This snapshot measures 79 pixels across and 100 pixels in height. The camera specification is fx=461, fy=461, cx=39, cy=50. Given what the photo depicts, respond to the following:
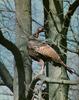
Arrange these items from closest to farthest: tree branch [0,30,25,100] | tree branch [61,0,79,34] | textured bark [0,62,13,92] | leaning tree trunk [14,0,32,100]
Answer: tree branch [0,30,25,100] → leaning tree trunk [14,0,32,100] → textured bark [0,62,13,92] → tree branch [61,0,79,34]

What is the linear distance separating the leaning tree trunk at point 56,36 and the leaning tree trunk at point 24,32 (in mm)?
765

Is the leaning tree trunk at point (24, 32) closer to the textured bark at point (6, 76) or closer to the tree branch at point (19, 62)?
the tree branch at point (19, 62)

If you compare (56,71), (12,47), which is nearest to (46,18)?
(56,71)

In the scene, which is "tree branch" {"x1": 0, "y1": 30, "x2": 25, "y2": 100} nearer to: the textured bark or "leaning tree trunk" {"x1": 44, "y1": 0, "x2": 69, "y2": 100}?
the textured bark

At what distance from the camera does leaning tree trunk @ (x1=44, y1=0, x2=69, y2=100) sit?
219 inches

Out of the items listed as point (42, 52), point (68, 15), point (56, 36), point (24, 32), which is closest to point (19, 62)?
point (42, 52)

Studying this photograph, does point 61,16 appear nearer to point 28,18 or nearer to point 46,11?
point 46,11

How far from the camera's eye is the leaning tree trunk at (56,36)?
556cm

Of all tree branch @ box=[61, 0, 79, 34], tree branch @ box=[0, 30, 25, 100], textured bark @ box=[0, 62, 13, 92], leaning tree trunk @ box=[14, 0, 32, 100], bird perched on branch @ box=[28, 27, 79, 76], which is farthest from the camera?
tree branch @ box=[61, 0, 79, 34]

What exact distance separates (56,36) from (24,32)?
3.71 ft

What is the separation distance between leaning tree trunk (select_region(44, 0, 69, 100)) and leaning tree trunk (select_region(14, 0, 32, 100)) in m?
0.76

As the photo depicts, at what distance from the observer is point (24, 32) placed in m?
4.55

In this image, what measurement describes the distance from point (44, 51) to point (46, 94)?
1495mm

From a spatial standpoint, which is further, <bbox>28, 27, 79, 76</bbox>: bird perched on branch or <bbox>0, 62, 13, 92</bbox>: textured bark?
<bbox>0, 62, 13, 92</bbox>: textured bark
